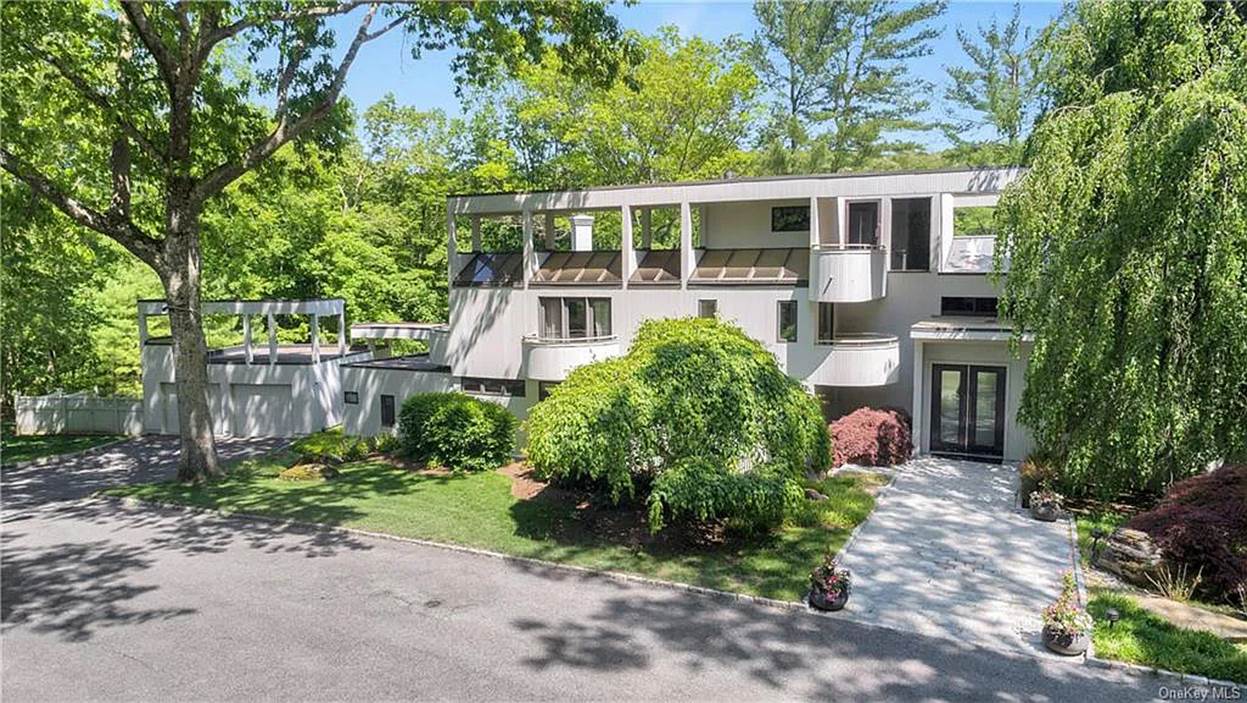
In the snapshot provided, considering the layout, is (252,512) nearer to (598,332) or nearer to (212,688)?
(212,688)

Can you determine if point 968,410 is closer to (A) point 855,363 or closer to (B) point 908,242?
(A) point 855,363

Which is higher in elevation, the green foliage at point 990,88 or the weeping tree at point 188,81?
the green foliage at point 990,88

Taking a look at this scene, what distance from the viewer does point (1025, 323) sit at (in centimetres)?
1366

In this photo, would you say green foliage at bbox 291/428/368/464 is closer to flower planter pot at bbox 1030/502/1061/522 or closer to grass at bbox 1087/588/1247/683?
flower planter pot at bbox 1030/502/1061/522

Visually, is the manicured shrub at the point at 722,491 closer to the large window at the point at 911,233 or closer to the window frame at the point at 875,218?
the window frame at the point at 875,218

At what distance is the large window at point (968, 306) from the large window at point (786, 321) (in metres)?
3.91

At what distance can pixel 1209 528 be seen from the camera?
385 inches

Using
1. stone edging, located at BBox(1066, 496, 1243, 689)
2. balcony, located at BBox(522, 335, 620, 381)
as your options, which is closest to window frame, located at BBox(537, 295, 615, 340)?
balcony, located at BBox(522, 335, 620, 381)

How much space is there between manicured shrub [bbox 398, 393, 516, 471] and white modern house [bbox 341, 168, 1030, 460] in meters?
1.55

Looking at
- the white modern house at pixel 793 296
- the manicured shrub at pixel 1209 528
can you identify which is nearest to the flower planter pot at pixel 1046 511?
the manicured shrub at pixel 1209 528

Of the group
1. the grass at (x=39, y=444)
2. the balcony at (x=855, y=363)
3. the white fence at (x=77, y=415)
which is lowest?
the grass at (x=39, y=444)

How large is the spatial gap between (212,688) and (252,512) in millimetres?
7212

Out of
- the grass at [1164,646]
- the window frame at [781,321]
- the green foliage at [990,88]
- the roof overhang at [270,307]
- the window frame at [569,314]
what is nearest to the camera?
the grass at [1164,646]

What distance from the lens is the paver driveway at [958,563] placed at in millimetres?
8914
